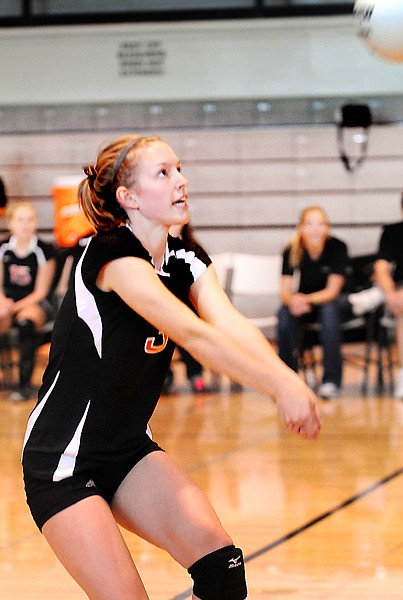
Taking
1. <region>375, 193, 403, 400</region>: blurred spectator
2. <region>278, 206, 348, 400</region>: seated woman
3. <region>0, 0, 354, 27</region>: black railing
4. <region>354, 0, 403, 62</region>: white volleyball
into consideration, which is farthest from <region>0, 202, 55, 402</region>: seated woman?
<region>354, 0, 403, 62</region>: white volleyball

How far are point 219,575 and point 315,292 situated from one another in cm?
599

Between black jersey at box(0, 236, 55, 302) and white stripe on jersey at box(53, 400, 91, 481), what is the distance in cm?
605

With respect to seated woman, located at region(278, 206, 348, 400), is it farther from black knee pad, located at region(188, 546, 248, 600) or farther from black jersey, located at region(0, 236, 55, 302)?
black knee pad, located at region(188, 546, 248, 600)

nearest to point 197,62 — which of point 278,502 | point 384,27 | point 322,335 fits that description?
point 322,335

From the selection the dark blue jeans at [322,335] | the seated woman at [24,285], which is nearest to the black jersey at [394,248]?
the dark blue jeans at [322,335]

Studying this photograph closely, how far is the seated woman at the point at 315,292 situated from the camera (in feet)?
26.4

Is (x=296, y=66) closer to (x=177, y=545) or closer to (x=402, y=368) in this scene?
(x=402, y=368)

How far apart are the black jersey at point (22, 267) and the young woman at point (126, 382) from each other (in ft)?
19.4

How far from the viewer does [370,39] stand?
14.8 feet

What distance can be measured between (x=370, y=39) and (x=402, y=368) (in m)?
3.87

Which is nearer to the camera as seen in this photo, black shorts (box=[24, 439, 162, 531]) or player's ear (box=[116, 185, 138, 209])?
black shorts (box=[24, 439, 162, 531])

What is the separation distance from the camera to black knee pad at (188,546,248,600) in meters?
2.43

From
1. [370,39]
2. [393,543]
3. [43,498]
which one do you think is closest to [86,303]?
[43,498]

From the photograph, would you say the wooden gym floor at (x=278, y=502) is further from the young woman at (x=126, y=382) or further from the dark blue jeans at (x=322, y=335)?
the young woman at (x=126, y=382)
